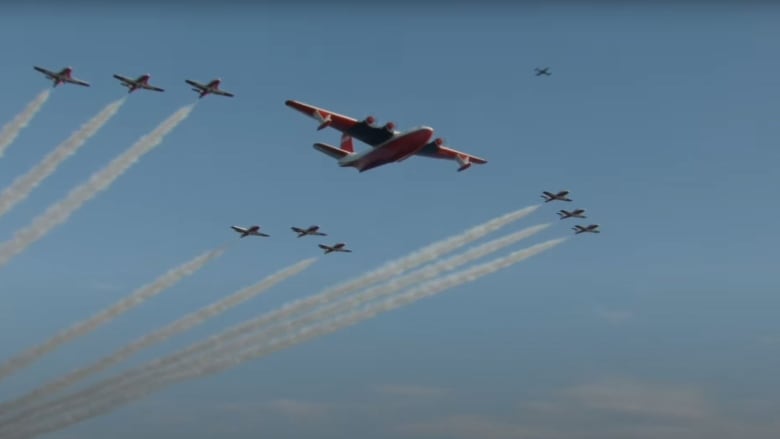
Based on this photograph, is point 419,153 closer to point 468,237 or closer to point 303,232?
point 468,237

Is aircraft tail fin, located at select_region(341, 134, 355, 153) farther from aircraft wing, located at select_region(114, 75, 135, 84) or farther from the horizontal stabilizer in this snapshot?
aircraft wing, located at select_region(114, 75, 135, 84)

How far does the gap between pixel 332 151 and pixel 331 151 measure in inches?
5.8

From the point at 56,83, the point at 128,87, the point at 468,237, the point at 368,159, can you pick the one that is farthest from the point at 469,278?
the point at 56,83

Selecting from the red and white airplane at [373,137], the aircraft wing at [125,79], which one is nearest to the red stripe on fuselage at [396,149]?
the red and white airplane at [373,137]

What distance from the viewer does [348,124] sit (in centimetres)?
9844

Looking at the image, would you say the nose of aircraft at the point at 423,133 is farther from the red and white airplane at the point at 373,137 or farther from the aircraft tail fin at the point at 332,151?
the aircraft tail fin at the point at 332,151

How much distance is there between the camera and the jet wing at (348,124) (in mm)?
97562

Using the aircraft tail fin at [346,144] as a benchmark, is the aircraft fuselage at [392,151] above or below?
below

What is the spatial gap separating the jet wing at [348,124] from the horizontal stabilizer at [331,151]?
7.61 metres

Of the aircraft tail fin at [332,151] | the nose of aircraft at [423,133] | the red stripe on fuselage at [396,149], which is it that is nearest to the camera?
the nose of aircraft at [423,133]

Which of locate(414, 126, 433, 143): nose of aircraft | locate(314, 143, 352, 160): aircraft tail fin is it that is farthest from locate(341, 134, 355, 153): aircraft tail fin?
locate(414, 126, 433, 143): nose of aircraft

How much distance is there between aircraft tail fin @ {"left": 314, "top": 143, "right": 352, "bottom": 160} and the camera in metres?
107

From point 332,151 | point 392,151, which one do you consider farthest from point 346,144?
point 392,151

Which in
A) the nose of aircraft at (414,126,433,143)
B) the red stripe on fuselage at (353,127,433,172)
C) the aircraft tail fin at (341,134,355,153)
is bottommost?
the red stripe on fuselage at (353,127,433,172)
